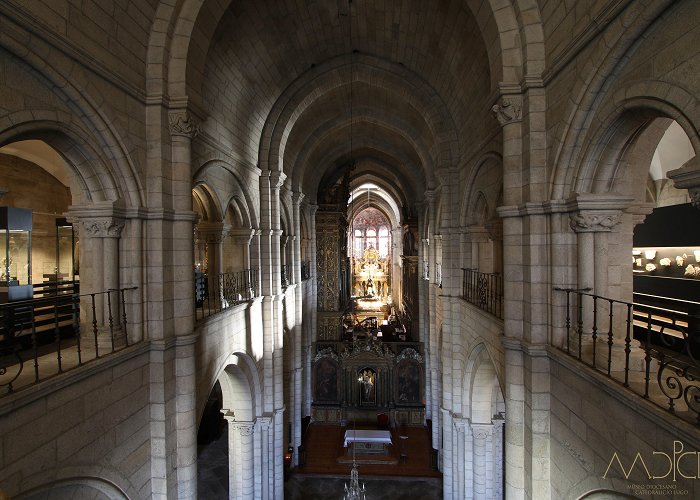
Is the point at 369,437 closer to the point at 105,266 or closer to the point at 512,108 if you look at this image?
the point at 105,266

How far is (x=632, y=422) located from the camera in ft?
10.9

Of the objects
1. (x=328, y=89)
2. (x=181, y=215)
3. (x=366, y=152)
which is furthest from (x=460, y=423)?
(x=366, y=152)

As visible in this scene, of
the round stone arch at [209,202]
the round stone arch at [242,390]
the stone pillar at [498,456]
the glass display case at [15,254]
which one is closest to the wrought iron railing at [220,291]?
the round stone arch at [209,202]

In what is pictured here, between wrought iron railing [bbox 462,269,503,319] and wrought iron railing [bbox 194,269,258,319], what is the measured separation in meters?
5.13

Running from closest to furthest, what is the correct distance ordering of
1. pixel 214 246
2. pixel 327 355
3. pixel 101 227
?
pixel 101 227
pixel 214 246
pixel 327 355

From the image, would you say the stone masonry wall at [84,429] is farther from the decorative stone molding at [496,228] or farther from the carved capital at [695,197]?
the decorative stone molding at [496,228]

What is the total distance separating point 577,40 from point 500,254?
472 centimetres

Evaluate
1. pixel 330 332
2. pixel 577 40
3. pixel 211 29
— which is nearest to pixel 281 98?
pixel 211 29

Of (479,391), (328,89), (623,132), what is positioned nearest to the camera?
(623,132)

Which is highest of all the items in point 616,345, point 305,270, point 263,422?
point 305,270

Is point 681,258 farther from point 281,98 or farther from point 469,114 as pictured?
→ point 281,98

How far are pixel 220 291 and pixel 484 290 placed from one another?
5.32 metres

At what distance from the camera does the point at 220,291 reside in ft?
26.5

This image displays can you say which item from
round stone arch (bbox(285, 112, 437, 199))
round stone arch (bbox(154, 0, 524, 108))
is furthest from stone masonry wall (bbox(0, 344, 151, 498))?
round stone arch (bbox(285, 112, 437, 199))
